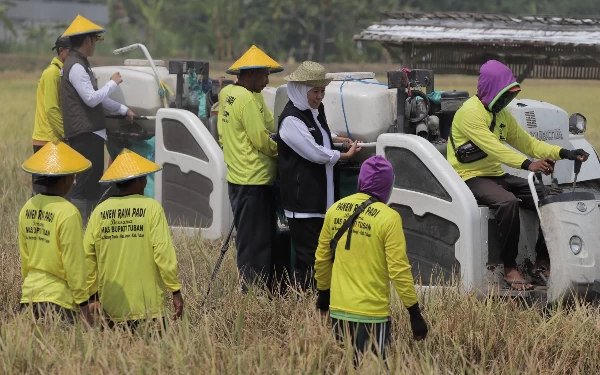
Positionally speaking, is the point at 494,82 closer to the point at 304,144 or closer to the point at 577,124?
the point at 304,144

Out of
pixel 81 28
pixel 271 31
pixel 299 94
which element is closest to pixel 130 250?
pixel 299 94

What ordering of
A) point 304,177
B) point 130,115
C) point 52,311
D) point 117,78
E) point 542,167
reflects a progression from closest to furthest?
point 52,311 → point 304,177 → point 542,167 → point 117,78 → point 130,115

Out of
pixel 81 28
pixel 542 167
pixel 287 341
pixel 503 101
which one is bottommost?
pixel 287 341

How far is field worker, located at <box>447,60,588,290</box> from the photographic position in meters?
6.82

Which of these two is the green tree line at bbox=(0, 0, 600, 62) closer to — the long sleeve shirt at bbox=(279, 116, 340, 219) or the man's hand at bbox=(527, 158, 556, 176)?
the man's hand at bbox=(527, 158, 556, 176)

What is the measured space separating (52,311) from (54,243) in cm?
38

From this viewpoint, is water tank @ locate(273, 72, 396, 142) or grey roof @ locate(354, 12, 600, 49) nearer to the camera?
water tank @ locate(273, 72, 396, 142)

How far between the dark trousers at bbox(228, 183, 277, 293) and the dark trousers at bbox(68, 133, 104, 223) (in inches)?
114

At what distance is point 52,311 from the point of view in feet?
18.3

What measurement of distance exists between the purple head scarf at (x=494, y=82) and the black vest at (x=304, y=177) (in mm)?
1138

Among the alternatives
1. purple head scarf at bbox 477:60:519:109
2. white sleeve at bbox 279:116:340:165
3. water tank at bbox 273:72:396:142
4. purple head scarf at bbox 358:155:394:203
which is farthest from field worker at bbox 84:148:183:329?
purple head scarf at bbox 477:60:519:109

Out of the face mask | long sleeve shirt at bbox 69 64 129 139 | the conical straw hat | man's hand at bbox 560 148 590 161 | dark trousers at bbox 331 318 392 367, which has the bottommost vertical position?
dark trousers at bbox 331 318 392 367

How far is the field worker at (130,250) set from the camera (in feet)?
18.1

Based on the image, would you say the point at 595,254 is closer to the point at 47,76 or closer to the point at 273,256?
the point at 273,256
